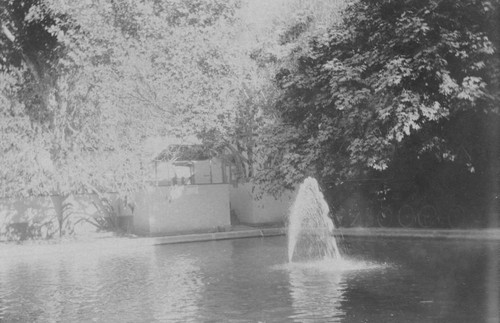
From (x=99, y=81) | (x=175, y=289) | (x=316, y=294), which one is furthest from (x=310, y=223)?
(x=316, y=294)

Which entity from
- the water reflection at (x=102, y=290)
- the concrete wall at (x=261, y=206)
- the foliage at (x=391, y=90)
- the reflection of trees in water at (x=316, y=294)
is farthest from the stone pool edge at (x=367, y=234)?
the reflection of trees in water at (x=316, y=294)

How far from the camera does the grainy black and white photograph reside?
50.1 ft

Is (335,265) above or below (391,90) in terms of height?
below

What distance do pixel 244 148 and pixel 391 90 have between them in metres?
12.8

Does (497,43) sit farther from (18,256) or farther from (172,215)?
(18,256)

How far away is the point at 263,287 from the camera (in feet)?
39.7

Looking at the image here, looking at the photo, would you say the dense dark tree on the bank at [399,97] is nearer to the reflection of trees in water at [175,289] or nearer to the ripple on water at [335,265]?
the ripple on water at [335,265]

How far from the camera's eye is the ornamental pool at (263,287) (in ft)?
31.0

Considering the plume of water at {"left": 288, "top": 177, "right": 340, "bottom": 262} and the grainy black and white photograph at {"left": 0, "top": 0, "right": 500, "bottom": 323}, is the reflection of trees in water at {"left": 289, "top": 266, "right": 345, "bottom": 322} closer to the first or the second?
the grainy black and white photograph at {"left": 0, "top": 0, "right": 500, "bottom": 323}

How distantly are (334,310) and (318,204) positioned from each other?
1424cm

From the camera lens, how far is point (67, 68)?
26219mm

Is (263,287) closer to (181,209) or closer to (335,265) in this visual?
(335,265)

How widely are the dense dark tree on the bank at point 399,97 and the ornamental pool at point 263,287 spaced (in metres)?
3.76

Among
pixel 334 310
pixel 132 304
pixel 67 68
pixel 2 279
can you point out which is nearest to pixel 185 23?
pixel 67 68
